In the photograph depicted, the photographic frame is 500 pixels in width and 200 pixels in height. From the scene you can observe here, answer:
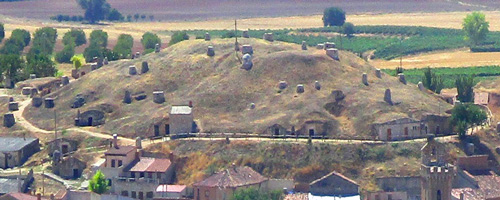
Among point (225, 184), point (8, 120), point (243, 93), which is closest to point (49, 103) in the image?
point (8, 120)

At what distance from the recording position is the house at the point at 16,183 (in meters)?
139

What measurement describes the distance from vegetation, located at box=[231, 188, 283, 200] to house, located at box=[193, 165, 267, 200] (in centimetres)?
91

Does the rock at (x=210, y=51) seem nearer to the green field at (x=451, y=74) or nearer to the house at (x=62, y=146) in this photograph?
the house at (x=62, y=146)

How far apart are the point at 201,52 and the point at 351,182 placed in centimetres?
3049

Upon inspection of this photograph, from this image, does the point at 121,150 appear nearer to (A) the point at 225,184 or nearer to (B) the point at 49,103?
(A) the point at 225,184

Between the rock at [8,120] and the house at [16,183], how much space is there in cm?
1344

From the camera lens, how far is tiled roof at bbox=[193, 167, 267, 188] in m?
133

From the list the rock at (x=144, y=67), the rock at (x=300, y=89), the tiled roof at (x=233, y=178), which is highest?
the rock at (x=144, y=67)

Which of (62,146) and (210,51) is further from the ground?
(210,51)

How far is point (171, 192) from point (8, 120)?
25.0 m

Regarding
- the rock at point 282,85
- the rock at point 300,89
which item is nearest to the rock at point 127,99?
the rock at point 282,85

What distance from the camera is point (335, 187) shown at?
13350cm

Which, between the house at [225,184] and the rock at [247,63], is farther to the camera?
the rock at [247,63]

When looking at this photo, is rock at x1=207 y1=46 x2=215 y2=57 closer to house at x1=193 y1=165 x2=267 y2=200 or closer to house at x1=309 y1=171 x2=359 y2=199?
house at x1=193 y1=165 x2=267 y2=200
